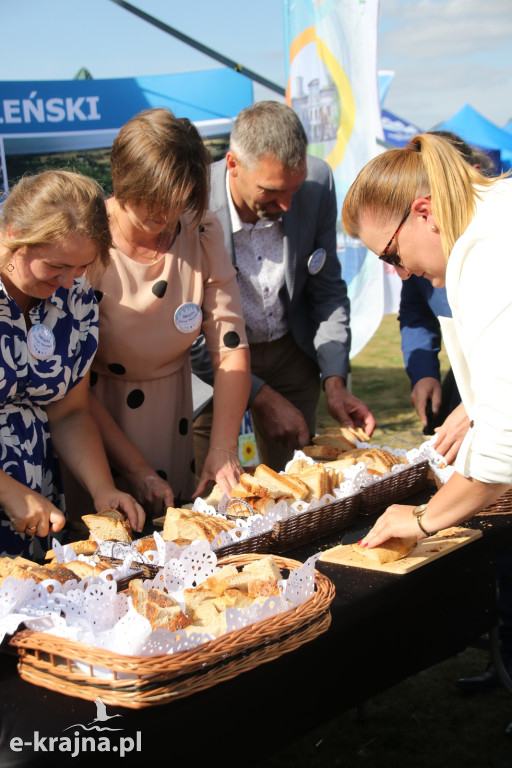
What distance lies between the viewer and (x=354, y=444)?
283 centimetres

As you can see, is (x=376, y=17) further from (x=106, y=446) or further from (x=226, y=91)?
(x=106, y=446)

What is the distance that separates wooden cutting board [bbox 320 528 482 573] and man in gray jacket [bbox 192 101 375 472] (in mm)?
893

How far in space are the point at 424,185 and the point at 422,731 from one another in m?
2.04

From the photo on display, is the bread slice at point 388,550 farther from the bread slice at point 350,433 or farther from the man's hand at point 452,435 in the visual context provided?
the bread slice at point 350,433

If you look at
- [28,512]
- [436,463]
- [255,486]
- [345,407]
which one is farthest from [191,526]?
[345,407]

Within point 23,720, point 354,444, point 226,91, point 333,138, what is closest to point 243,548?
point 23,720

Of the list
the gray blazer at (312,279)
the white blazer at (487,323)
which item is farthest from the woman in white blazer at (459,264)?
the gray blazer at (312,279)

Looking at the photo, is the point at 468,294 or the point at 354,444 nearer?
the point at 468,294

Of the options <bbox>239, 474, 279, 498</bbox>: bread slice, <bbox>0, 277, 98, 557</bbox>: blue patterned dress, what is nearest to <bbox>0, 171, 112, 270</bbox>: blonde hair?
<bbox>0, 277, 98, 557</bbox>: blue patterned dress

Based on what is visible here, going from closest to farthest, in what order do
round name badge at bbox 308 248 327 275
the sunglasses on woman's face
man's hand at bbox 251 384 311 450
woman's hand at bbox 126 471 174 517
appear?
the sunglasses on woman's face, woman's hand at bbox 126 471 174 517, man's hand at bbox 251 384 311 450, round name badge at bbox 308 248 327 275

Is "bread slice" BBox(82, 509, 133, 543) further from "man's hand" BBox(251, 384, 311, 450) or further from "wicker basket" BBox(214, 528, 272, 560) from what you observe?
"man's hand" BBox(251, 384, 311, 450)

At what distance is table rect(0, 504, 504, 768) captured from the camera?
1313 millimetres

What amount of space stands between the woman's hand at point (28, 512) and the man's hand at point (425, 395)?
6.09ft

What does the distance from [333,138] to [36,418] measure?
3.82 meters
